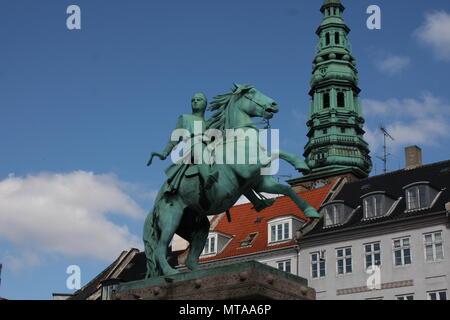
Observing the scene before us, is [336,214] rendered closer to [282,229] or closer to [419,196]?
[282,229]

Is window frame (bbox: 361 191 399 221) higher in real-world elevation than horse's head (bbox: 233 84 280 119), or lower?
higher

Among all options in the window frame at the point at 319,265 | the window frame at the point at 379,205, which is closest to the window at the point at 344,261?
the window frame at the point at 319,265

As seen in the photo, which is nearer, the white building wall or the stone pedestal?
the stone pedestal

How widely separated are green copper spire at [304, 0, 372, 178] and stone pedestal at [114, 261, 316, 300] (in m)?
54.6

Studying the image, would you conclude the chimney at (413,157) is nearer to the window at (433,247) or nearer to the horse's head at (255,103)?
the window at (433,247)

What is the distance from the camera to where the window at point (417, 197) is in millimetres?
47781

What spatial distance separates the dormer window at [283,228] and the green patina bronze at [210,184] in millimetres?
35054

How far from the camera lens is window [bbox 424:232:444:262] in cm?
4612

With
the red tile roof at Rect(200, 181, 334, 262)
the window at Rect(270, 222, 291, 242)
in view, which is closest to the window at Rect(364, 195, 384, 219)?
the red tile roof at Rect(200, 181, 334, 262)

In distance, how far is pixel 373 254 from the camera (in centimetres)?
4825

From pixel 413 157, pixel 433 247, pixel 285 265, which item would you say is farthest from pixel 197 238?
pixel 413 157

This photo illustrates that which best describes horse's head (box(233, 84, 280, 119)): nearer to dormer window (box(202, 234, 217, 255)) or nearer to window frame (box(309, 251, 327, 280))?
window frame (box(309, 251, 327, 280))
